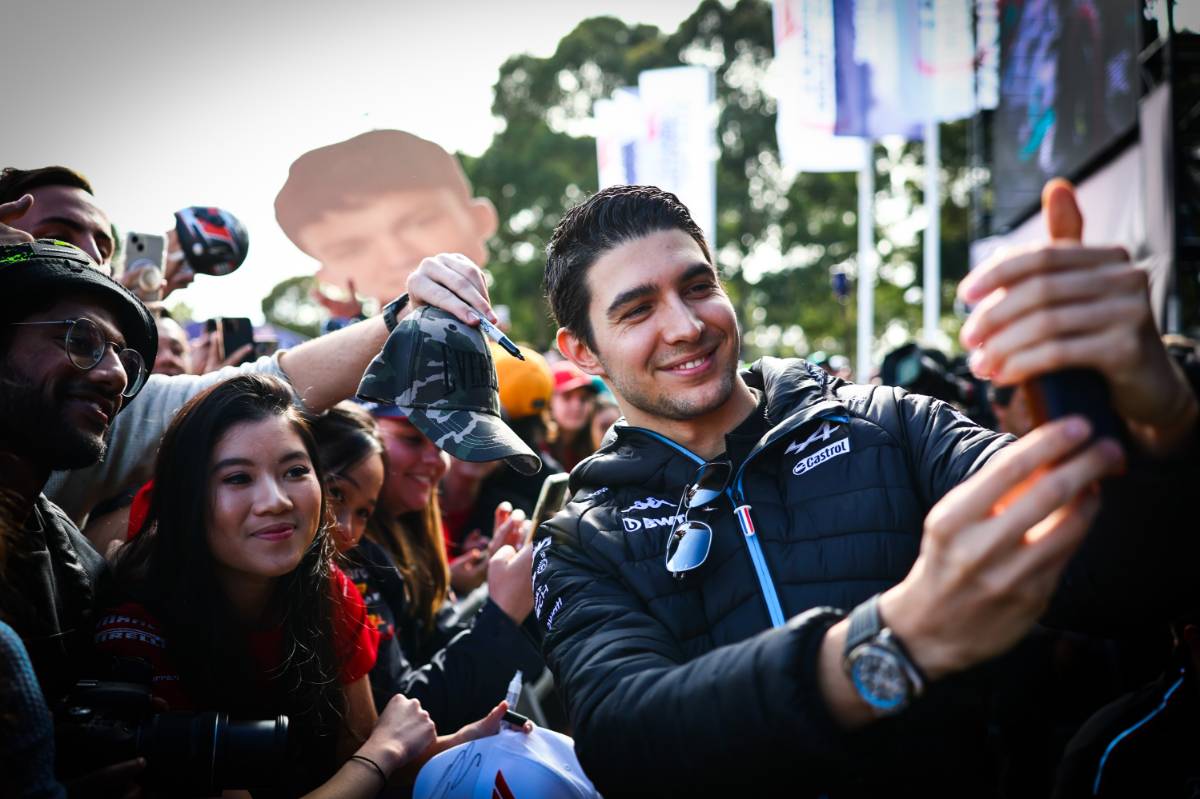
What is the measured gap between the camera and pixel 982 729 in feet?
5.36

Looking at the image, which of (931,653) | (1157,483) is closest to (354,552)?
(931,653)

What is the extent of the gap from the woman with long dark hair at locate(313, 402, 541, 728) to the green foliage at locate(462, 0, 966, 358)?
19.0m

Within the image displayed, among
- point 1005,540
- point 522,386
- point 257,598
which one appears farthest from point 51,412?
point 522,386

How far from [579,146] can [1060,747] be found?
72.8 ft

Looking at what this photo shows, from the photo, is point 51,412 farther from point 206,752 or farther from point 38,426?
point 206,752

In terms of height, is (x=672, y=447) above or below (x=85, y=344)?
below

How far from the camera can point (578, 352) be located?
7.48 feet

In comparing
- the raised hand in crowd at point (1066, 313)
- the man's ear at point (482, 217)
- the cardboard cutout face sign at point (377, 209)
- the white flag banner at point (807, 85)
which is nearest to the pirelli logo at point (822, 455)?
the raised hand in crowd at point (1066, 313)

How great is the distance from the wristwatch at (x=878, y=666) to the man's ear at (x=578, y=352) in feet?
3.77

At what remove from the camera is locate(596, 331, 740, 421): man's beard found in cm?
197

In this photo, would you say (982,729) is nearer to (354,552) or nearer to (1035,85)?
(354,552)

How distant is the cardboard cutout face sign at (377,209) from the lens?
3.00m

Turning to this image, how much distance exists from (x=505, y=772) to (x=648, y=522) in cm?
75

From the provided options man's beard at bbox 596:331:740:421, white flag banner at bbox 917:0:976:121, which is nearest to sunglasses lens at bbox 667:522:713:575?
man's beard at bbox 596:331:740:421
